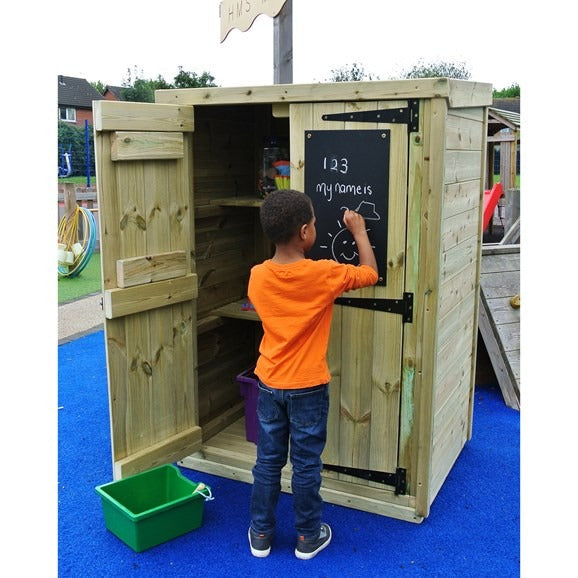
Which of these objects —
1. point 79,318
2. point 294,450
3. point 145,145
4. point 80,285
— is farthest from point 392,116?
point 80,285

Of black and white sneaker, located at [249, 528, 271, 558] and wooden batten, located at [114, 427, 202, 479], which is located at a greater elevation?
wooden batten, located at [114, 427, 202, 479]

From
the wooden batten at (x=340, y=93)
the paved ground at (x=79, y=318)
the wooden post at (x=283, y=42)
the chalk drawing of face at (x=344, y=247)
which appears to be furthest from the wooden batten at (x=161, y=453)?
the paved ground at (x=79, y=318)

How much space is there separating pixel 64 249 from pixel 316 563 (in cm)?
827

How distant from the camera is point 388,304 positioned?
3.41m

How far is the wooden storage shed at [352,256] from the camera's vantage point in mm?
3254

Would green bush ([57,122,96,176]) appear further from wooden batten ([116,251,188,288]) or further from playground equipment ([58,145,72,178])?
wooden batten ([116,251,188,288])

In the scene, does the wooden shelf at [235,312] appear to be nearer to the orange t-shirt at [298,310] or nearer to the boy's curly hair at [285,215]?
the orange t-shirt at [298,310]

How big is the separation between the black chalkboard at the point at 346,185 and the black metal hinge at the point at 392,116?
0.19 ft

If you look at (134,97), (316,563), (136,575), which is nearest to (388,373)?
(316,563)

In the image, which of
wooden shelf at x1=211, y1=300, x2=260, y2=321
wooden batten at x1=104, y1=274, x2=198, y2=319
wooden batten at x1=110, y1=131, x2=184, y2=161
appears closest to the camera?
wooden batten at x1=110, y1=131, x2=184, y2=161

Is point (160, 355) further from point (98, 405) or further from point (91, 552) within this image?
point (98, 405)

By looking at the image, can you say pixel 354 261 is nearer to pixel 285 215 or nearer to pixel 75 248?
pixel 285 215

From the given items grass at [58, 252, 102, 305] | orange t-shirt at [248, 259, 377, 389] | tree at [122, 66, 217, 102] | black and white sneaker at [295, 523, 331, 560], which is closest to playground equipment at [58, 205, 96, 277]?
grass at [58, 252, 102, 305]

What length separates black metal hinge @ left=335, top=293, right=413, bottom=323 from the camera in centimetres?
337
